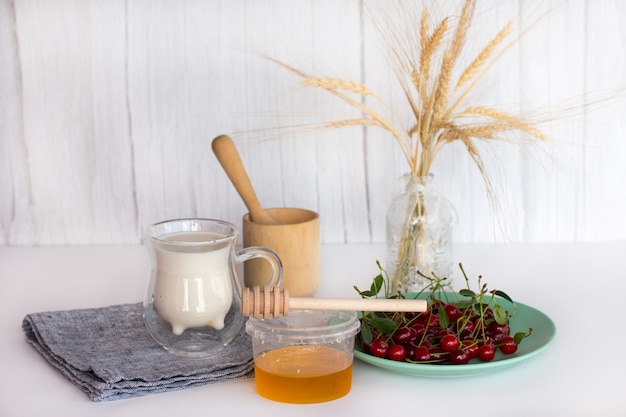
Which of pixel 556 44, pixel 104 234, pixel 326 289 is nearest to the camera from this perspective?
pixel 326 289

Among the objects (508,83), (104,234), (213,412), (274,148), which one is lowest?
(213,412)

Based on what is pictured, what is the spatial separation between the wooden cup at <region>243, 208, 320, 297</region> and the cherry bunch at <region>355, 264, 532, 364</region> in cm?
21

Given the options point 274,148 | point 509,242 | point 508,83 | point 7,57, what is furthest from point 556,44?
point 7,57

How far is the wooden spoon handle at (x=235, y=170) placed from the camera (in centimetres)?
118

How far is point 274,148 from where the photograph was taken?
4.90 feet

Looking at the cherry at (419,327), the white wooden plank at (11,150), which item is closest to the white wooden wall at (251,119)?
the white wooden plank at (11,150)

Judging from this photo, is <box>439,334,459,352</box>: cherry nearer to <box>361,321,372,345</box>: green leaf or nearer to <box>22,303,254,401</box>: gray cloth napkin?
<box>361,321,372,345</box>: green leaf

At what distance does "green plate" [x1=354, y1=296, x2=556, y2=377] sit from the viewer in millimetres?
891

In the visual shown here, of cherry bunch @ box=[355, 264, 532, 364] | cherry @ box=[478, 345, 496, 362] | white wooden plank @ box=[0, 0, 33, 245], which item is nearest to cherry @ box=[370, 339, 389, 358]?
cherry bunch @ box=[355, 264, 532, 364]

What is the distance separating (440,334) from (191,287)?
30 centimetres

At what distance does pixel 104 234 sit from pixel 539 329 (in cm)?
86

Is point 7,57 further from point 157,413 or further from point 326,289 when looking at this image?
point 157,413

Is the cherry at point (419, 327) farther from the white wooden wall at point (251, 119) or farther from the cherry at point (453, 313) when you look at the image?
the white wooden wall at point (251, 119)

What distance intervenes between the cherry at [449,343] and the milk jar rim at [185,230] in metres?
0.29
